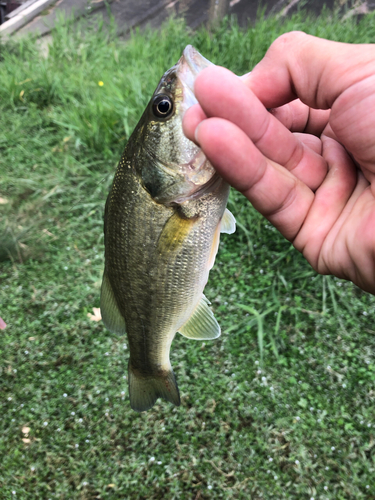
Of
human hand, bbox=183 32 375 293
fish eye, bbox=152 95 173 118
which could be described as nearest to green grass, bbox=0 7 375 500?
human hand, bbox=183 32 375 293

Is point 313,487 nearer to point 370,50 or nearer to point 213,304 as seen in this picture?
point 213,304

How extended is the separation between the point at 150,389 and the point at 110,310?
1.41ft

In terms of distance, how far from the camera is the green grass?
2.59 metres

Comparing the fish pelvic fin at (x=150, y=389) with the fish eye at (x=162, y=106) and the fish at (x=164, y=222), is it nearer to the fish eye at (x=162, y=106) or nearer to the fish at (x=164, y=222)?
the fish at (x=164, y=222)

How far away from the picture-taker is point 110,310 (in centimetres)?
166

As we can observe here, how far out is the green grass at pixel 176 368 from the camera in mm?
2586

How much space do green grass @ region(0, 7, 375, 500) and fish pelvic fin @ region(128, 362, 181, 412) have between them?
1.17m

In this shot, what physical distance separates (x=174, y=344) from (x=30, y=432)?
1251 millimetres

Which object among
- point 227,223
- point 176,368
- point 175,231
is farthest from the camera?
point 176,368

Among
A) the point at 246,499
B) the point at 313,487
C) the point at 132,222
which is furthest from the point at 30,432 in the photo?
the point at 132,222

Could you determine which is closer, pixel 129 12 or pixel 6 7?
pixel 129 12

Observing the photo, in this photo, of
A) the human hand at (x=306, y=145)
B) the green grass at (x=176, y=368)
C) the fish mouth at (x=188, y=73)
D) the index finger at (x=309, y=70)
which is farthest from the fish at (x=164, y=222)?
the green grass at (x=176, y=368)

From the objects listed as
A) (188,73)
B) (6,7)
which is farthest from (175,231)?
(6,7)

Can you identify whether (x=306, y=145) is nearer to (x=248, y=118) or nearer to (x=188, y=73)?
(x=248, y=118)
